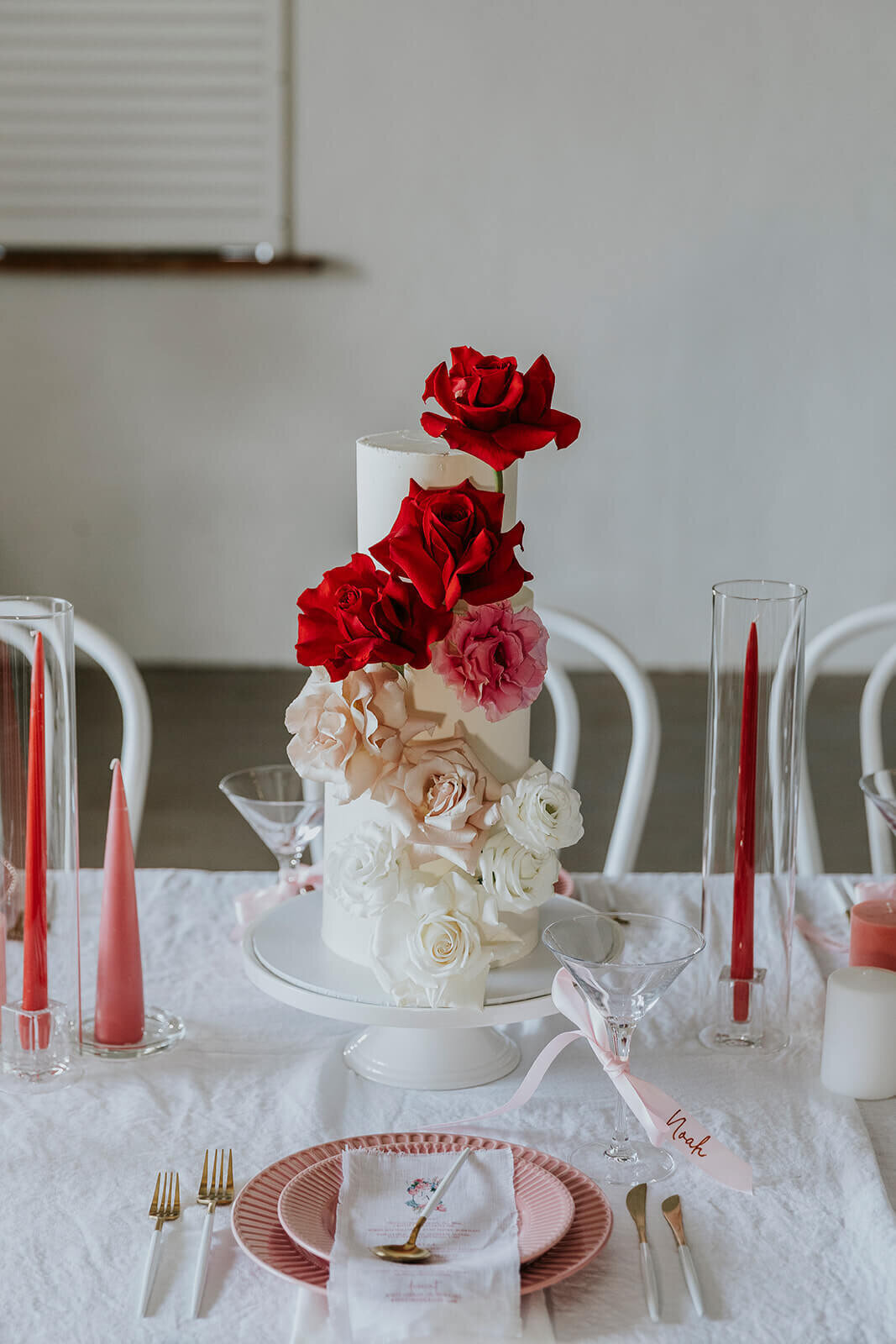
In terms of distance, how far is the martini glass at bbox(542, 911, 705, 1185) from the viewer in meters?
0.83

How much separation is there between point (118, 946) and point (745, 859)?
0.48 meters

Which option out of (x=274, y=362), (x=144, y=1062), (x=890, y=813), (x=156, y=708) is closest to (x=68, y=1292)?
(x=144, y=1062)

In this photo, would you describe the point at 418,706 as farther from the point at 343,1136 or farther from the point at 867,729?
the point at 867,729

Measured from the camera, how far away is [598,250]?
156 inches

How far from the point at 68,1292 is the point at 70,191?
3701 millimetres

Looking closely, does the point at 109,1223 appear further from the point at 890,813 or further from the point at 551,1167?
the point at 890,813

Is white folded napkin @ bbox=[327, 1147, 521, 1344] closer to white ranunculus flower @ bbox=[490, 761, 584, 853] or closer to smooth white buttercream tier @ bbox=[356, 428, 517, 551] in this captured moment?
white ranunculus flower @ bbox=[490, 761, 584, 853]

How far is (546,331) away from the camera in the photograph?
402cm

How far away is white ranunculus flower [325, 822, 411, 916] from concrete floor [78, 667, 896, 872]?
5.03ft

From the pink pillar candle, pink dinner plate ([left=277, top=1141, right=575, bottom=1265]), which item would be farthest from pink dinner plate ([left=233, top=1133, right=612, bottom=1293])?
the pink pillar candle

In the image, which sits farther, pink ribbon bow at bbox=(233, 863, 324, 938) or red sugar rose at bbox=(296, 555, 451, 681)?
pink ribbon bow at bbox=(233, 863, 324, 938)

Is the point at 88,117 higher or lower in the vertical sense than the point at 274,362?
higher

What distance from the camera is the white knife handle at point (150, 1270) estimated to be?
73cm

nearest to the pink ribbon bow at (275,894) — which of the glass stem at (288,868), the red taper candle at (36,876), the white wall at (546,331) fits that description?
the glass stem at (288,868)
